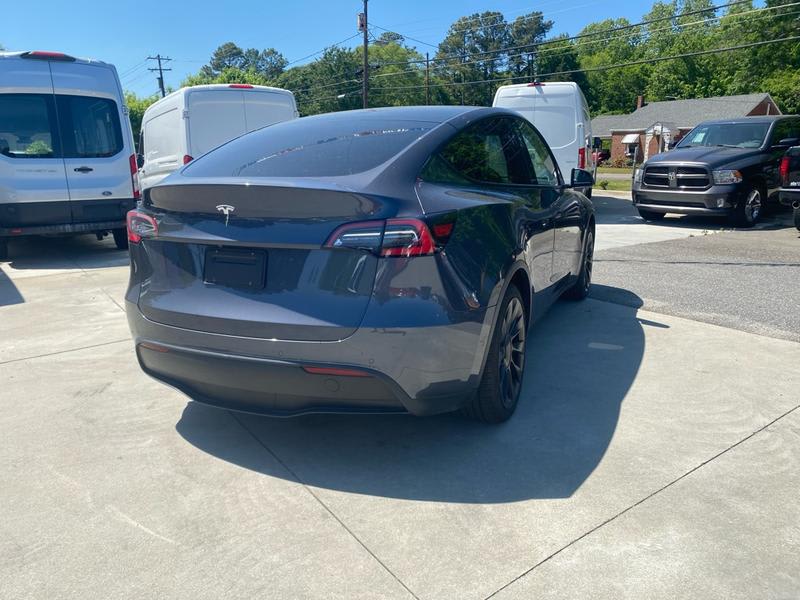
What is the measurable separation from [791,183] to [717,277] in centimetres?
398

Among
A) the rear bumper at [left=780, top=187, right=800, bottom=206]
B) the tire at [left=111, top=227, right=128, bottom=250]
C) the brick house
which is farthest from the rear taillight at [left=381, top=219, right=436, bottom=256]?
the brick house

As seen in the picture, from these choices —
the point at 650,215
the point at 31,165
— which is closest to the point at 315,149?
the point at 31,165

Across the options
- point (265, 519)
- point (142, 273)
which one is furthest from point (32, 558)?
point (142, 273)

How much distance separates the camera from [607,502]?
2.74m

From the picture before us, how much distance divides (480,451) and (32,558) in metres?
1.93

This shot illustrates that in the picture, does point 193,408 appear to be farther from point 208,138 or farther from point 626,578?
point 208,138

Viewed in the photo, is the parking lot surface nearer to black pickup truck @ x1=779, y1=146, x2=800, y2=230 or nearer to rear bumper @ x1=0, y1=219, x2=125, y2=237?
rear bumper @ x1=0, y1=219, x2=125, y2=237

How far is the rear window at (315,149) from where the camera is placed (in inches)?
123

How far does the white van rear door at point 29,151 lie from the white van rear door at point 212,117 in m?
1.93

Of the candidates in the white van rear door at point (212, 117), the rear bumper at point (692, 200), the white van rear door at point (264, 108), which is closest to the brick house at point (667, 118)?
the rear bumper at point (692, 200)

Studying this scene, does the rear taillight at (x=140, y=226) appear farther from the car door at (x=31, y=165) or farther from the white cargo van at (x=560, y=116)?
the white cargo van at (x=560, y=116)

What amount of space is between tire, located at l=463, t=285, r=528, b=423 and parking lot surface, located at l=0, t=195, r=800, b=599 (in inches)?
4.9

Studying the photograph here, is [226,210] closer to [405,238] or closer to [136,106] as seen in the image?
[405,238]

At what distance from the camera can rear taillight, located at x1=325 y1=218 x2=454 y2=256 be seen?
2.66 m
